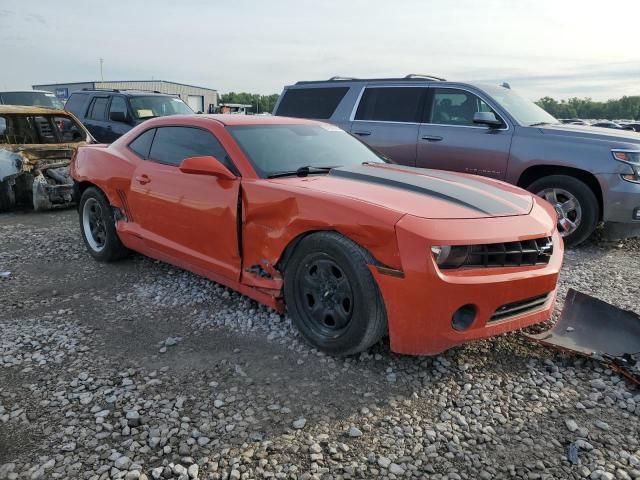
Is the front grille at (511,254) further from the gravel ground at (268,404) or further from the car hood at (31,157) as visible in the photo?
the car hood at (31,157)

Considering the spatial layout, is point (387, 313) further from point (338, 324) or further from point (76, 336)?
point (76, 336)

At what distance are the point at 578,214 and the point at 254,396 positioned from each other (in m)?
4.54

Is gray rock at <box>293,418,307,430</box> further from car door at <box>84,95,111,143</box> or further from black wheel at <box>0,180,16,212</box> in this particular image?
car door at <box>84,95,111,143</box>

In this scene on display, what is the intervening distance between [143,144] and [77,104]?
779 centimetres

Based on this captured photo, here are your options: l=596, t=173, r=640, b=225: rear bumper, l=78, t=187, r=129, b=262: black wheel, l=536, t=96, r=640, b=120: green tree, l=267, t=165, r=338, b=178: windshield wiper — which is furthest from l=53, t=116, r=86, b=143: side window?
l=536, t=96, r=640, b=120: green tree

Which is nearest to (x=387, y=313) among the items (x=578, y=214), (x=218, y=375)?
(x=218, y=375)

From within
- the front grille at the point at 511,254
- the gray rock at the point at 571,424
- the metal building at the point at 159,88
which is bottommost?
the gray rock at the point at 571,424

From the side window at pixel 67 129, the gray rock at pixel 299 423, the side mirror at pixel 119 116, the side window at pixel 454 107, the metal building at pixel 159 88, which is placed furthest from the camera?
the metal building at pixel 159 88

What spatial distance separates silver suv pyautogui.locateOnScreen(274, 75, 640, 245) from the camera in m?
5.58

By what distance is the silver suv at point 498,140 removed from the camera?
558 cm

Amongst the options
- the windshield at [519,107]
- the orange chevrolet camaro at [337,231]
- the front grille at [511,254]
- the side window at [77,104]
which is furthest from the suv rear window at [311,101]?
the side window at [77,104]

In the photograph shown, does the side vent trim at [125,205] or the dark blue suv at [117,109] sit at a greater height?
the dark blue suv at [117,109]

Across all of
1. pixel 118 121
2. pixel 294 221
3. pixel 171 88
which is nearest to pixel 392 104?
pixel 294 221

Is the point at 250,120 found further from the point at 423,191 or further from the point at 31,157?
the point at 31,157
